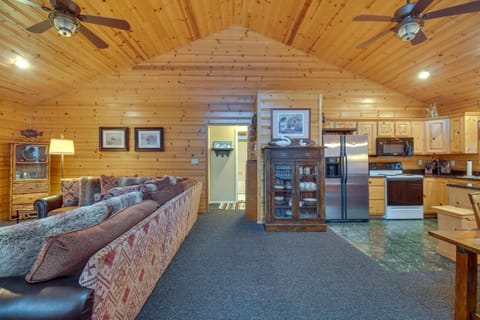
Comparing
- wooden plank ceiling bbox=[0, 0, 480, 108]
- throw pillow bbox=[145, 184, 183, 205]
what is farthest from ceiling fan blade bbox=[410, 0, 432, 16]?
throw pillow bbox=[145, 184, 183, 205]

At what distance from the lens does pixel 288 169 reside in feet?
13.7

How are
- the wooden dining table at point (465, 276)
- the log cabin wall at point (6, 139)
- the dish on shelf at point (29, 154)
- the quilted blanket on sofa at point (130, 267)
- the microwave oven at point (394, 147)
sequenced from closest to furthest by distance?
the quilted blanket on sofa at point (130, 267), the wooden dining table at point (465, 276), the log cabin wall at point (6, 139), the dish on shelf at point (29, 154), the microwave oven at point (394, 147)

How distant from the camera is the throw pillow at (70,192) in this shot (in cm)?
399

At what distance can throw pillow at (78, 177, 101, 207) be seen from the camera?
13.2 feet

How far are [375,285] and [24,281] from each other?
2.78m

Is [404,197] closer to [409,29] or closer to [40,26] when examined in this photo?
[409,29]

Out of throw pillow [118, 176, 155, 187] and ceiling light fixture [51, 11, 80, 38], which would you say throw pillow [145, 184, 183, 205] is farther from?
ceiling light fixture [51, 11, 80, 38]

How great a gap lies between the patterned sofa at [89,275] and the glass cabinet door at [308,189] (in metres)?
2.88

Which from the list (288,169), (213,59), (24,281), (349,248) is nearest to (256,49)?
(213,59)

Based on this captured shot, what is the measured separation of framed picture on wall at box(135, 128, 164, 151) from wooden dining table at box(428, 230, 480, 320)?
5.23 metres

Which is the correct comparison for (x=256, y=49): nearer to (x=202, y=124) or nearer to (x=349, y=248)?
(x=202, y=124)

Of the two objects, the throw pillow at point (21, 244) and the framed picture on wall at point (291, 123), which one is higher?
the framed picture on wall at point (291, 123)

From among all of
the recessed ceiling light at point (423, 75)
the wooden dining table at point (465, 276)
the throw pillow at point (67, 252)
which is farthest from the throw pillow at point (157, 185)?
the recessed ceiling light at point (423, 75)

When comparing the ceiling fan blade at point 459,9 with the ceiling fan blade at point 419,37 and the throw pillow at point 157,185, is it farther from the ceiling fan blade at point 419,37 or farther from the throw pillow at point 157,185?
the throw pillow at point 157,185
